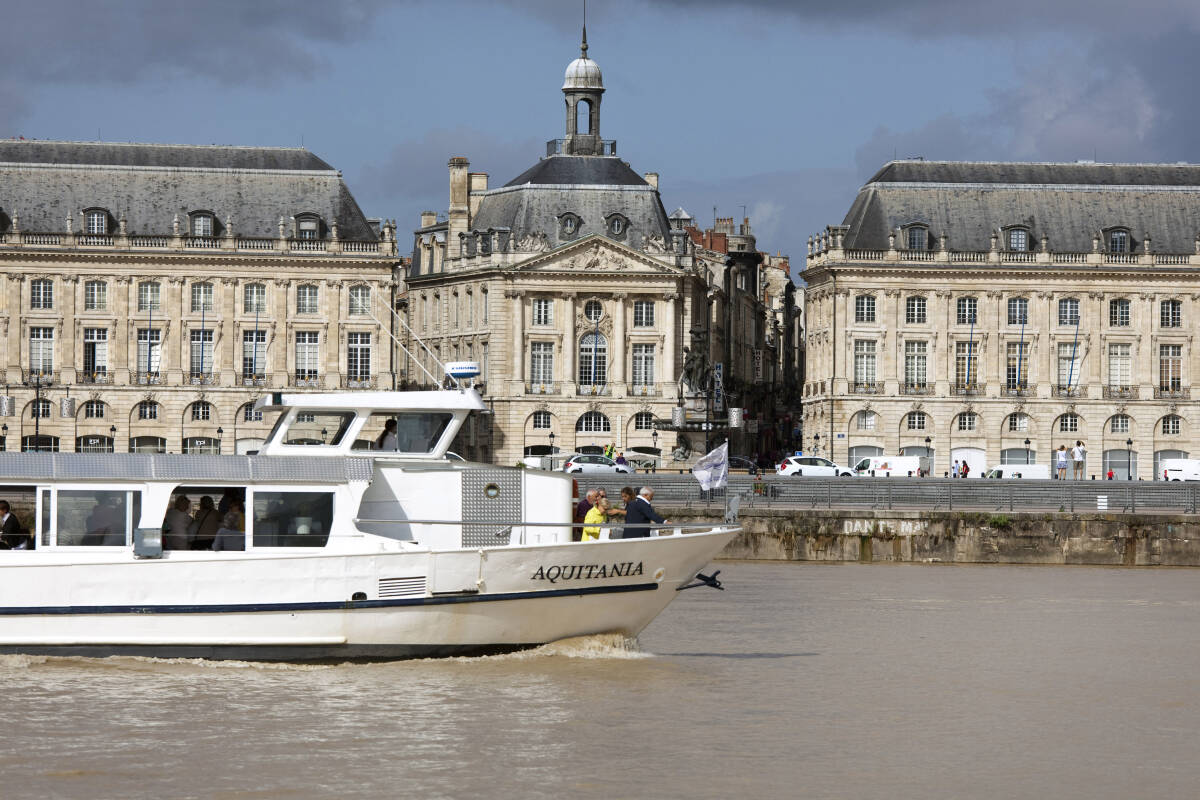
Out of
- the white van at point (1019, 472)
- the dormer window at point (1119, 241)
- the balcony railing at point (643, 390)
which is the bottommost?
the white van at point (1019, 472)

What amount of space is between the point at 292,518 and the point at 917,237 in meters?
76.9

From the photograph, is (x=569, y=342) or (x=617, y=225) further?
(x=617, y=225)

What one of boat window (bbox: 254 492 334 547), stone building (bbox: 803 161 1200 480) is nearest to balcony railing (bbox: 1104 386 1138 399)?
stone building (bbox: 803 161 1200 480)

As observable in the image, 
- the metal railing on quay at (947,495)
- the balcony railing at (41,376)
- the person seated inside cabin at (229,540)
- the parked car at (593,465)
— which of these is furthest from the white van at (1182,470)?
the person seated inside cabin at (229,540)

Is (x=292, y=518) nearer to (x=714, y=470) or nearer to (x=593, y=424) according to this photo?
(x=714, y=470)

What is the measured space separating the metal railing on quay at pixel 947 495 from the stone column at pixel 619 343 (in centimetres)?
3950

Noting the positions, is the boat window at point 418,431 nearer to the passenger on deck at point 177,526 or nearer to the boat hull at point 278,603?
the boat hull at point 278,603

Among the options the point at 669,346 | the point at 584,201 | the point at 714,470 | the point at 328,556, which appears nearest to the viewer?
the point at 328,556

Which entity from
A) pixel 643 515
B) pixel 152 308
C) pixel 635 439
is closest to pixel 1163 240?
pixel 635 439

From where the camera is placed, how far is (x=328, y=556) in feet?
91.6

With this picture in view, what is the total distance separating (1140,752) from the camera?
25406 millimetres

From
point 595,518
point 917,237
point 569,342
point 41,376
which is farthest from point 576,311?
point 595,518

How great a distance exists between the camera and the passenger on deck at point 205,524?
94.2 ft

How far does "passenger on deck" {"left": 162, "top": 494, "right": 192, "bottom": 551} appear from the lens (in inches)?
1123
